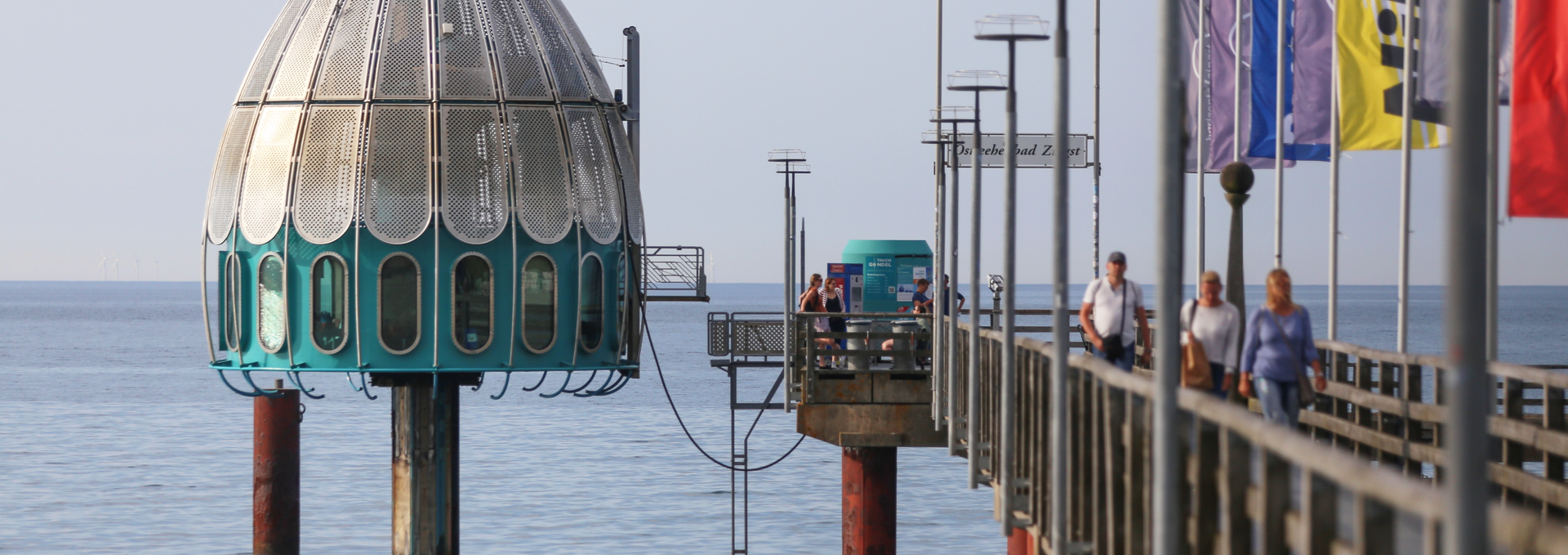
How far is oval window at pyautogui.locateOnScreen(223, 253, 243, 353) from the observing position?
73.3 feet

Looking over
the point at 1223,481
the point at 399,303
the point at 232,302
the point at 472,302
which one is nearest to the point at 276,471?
Result: the point at 232,302

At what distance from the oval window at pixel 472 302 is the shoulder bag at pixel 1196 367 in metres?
11.8

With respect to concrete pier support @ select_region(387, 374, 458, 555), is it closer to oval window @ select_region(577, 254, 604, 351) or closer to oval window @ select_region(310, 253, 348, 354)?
oval window @ select_region(310, 253, 348, 354)

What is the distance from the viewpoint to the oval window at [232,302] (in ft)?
73.3

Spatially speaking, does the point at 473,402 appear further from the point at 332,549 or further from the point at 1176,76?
the point at 1176,76

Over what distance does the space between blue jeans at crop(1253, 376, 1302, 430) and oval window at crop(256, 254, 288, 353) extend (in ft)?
45.0

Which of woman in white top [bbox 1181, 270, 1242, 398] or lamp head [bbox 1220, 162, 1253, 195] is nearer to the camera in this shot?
lamp head [bbox 1220, 162, 1253, 195]

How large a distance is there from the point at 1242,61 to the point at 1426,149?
3.96 metres

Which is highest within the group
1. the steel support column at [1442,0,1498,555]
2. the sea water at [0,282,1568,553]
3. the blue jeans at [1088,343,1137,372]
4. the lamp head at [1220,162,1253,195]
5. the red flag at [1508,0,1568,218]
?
the red flag at [1508,0,1568,218]

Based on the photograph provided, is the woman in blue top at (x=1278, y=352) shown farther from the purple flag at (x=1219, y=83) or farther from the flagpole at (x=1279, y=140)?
the purple flag at (x=1219, y=83)

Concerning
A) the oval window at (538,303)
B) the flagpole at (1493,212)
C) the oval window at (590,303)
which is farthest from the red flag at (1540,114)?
the oval window at (538,303)

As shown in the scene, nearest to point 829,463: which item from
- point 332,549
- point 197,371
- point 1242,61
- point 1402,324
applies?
point 332,549

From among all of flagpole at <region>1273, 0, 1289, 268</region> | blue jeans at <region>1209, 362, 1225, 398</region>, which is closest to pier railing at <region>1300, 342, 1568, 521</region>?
blue jeans at <region>1209, 362, 1225, 398</region>

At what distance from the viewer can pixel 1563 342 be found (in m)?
138
